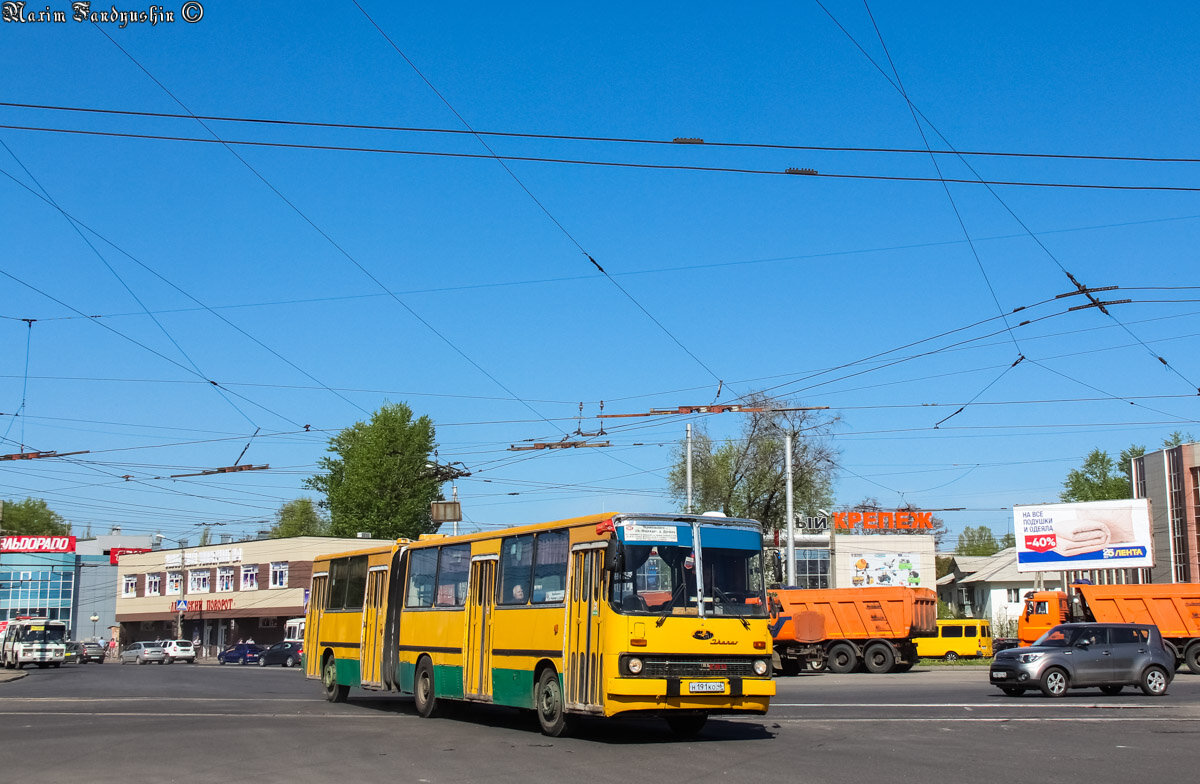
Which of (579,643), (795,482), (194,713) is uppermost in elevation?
(795,482)

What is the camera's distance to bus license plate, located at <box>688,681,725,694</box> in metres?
14.6

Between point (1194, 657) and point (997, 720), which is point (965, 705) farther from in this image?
point (1194, 657)

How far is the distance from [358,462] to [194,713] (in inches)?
2462

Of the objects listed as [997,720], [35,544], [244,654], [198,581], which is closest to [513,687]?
[997,720]

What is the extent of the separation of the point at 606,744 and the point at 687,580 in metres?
2.24

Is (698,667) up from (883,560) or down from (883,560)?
down

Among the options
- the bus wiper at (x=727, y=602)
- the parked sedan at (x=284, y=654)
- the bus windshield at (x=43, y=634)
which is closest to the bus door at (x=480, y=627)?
the bus wiper at (x=727, y=602)

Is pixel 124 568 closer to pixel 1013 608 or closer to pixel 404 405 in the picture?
pixel 404 405

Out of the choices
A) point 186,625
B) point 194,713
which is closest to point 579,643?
point 194,713

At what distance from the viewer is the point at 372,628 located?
21812 millimetres

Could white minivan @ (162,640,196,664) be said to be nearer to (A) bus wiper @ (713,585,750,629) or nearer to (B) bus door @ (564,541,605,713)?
(B) bus door @ (564,541,605,713)

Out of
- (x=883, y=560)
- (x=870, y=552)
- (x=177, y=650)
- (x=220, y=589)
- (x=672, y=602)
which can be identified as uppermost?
(x=870, y=552)

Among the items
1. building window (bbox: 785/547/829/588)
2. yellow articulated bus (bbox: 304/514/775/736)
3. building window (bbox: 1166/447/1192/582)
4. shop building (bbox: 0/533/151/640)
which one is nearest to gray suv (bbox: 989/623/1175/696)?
yellow articulated bus (bbox: 304/514/775/736)

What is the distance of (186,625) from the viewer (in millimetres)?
86062
